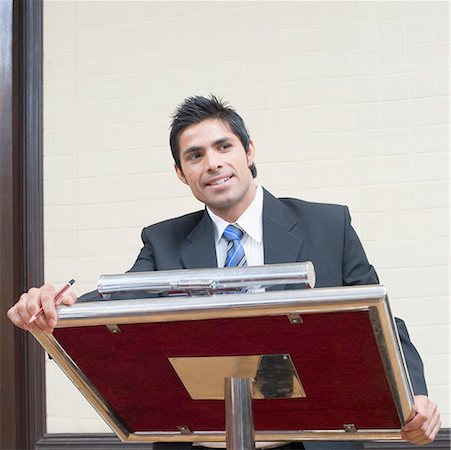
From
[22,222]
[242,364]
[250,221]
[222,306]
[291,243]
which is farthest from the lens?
[22,222]

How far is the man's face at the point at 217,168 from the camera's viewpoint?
5.83 ft

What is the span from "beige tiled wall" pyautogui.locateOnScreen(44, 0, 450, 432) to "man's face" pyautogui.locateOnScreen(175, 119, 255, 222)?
685 millimetres

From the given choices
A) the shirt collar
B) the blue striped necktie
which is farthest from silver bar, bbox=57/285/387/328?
the shirt collar

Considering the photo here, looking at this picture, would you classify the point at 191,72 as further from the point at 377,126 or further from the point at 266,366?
the point at 266,366

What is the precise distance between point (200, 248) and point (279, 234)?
0.17 meters

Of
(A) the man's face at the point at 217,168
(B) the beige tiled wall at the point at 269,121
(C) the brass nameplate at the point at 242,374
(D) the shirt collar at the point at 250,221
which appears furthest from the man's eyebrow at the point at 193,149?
(C) the brass nameplate at the point at 242,374

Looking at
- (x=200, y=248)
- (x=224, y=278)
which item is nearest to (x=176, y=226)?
(x=200, y=248)

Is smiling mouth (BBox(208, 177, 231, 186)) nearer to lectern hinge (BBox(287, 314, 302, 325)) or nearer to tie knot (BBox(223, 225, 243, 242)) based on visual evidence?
tie knot (BBox(223, 225, 243, 242))

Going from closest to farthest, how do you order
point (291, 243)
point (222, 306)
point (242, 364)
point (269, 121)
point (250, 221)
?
1. point (222, 306)
2. point (242, 364)
3. point (291, 243)
4. point (250, 221)
5. point (269, 121)

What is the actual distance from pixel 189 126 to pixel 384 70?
0.89 metres

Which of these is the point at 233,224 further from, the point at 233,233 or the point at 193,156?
the point at 193,156

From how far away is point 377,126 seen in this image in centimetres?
248

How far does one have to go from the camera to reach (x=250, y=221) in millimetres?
1808

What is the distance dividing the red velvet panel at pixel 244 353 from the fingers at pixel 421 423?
0.03m
